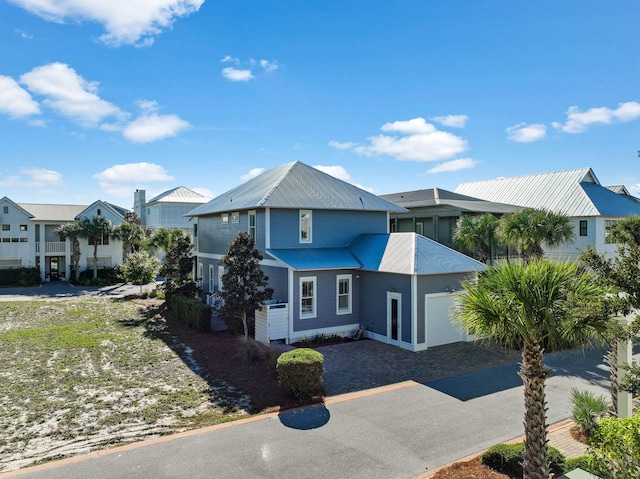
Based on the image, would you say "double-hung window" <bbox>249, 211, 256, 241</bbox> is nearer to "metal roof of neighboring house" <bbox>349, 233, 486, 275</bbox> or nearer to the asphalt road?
"metal roof of neighboring house" <bbox>349, 233, 486, 275</bbox>

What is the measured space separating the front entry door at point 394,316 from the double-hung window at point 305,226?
496cm

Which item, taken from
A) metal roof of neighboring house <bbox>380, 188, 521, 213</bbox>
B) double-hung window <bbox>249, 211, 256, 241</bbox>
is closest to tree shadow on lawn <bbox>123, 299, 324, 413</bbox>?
double-hung window <bbox>249, 211, 256, 241</bbox>

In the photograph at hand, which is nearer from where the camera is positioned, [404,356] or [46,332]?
[404,356]

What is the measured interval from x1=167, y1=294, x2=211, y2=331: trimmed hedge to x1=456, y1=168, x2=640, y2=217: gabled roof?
2518 cm

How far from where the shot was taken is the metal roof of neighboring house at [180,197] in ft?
175

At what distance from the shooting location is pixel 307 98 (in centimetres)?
2031

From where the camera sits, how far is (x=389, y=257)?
18344 millimetres

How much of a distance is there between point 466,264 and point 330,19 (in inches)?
450

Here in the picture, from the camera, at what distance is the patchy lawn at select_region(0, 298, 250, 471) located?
378 inches

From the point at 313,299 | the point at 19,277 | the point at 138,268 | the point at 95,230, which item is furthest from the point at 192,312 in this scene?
the point at 19,277

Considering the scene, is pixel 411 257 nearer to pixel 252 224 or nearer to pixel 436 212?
pixel 252 224

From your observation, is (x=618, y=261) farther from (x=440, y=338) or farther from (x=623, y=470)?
(x=440, y=338)

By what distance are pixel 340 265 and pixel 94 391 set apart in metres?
10.4

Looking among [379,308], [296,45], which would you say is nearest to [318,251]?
[379,308]
